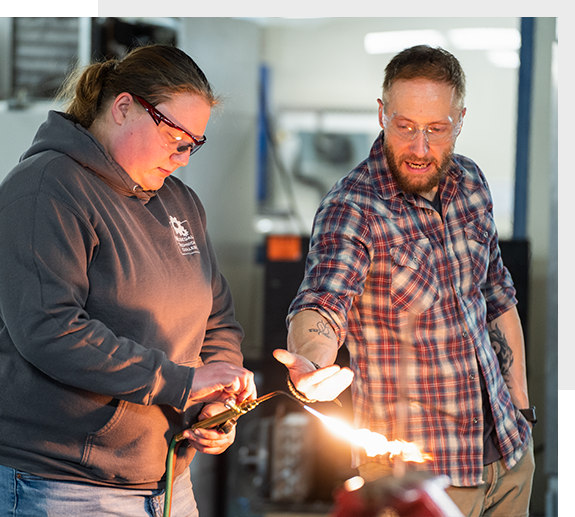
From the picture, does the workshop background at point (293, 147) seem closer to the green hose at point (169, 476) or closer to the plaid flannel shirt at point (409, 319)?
the plaid flannel shirt at point (409, 319)

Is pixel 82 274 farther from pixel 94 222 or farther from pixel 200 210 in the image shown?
pixel 200 210

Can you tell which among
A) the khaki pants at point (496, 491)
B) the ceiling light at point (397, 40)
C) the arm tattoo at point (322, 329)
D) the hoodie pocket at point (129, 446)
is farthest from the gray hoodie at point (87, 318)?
the ceiling light at point (397, 40)

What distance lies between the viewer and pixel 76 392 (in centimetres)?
110

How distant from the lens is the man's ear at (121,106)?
46.6 inches

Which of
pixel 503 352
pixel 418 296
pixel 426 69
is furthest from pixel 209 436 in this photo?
pixel 426 69

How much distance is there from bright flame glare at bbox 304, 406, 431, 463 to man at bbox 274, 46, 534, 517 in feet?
0.41

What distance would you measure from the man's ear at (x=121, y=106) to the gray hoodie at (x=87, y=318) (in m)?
0.07

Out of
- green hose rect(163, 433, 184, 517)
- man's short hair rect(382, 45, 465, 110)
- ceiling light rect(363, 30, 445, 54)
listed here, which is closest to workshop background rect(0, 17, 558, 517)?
→ ceiling light rect(363, 30, 445, 54)

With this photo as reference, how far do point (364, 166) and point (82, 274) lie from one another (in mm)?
686

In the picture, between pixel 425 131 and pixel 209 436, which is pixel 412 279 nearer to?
pixel 425 131

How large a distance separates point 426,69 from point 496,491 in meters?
0.95

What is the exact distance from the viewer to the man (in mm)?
1354

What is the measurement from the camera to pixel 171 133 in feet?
3.92

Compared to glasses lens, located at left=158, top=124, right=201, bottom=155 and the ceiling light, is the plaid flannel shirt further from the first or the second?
the ceiling light
